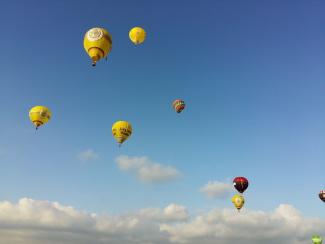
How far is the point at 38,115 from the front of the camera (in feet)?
223

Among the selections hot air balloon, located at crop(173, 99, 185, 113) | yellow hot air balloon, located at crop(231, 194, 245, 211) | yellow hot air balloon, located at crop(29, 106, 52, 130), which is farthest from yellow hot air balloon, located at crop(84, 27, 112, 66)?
yellow hot air balloon, located at crop(231, 194, 245, 211)

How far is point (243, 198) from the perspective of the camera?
8906 cm

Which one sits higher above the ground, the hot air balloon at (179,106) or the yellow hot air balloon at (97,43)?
the hot air balloon at (179,106)

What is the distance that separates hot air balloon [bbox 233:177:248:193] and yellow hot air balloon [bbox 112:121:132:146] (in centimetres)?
2516

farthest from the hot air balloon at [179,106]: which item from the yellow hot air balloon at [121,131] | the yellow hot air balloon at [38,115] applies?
the yellow hot air balloon at [38,115]

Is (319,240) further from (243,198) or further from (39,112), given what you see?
(39,112)

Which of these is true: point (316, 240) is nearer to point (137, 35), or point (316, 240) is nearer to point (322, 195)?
point (322, 195)

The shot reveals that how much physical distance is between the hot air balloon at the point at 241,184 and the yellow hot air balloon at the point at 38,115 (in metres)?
37.8

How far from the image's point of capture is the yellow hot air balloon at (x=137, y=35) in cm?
7206

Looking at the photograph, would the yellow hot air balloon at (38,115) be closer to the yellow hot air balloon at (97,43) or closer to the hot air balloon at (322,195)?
the yellow hot air balloon at (97,43)

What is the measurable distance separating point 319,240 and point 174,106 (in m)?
43.9

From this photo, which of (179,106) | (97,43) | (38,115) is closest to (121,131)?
(38,115)

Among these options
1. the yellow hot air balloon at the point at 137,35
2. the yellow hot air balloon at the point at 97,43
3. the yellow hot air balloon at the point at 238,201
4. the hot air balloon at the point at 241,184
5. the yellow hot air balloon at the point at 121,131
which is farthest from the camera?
the yellow hot air balloon at the point at 238,201

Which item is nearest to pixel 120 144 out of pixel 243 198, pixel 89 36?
pixel 89 36
